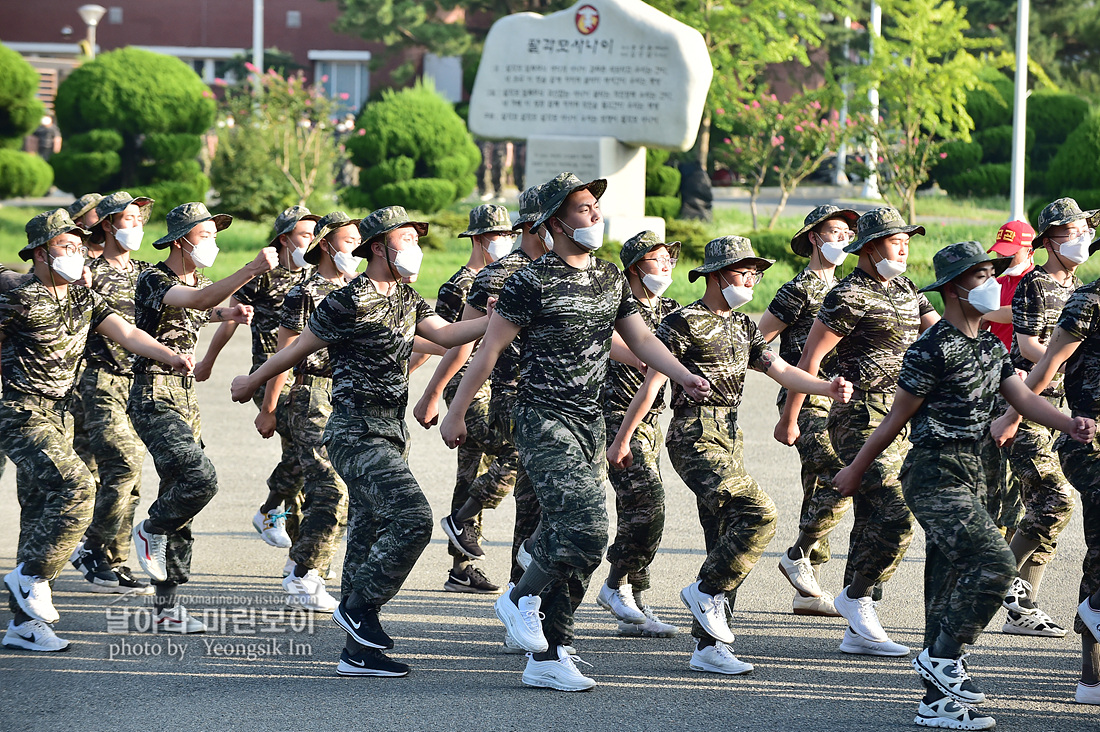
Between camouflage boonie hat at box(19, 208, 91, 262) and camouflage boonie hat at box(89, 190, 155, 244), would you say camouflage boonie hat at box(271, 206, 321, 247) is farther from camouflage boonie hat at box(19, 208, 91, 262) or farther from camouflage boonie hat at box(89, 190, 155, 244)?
camouflage boonie hat at box(19, 208, 91, 262)

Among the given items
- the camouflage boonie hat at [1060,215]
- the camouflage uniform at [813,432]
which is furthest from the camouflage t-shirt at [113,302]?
the camouflage boonie hat at [1060,215]

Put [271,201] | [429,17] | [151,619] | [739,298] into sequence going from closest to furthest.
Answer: [739,298] < [151,619] < [271,201] < [429,17]

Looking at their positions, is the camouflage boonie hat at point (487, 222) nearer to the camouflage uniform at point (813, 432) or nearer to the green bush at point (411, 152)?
the camouflage uniform at point (813, 432)

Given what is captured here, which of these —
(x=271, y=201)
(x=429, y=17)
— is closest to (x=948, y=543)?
(x=271, y=201)

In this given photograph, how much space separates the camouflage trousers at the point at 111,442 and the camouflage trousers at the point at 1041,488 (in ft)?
15.7

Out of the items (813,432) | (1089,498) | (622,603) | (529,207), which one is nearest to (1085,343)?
(1089,498)

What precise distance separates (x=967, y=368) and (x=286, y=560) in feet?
14.5

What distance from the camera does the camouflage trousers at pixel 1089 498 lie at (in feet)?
20.1

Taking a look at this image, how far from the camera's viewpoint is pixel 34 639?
6617mm

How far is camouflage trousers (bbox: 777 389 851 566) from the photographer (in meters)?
7.34

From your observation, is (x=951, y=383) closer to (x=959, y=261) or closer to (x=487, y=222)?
(x=959, y=261)

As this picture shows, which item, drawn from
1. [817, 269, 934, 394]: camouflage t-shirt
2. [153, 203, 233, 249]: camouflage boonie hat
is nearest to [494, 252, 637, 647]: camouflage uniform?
[817, 269, 934, 394]: camouflage t-shirt

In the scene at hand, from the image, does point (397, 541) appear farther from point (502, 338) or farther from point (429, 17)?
point (429, 17)

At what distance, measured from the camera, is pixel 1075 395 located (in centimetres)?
640
